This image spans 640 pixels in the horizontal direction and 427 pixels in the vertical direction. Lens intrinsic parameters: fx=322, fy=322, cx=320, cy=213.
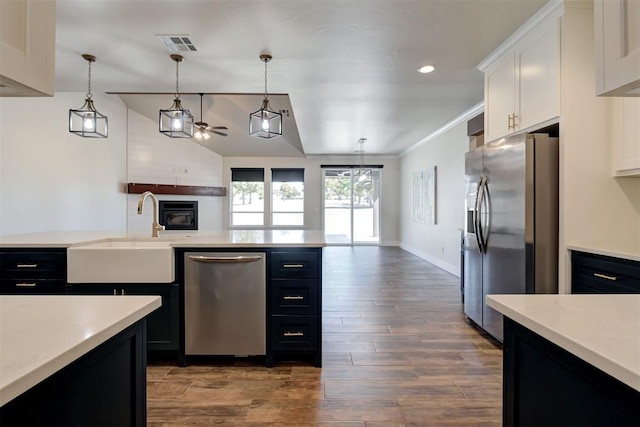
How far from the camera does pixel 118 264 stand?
2172 millimetres

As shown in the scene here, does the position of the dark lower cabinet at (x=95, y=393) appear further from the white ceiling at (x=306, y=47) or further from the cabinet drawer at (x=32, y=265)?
the white ceiling at (x=306, y=47)

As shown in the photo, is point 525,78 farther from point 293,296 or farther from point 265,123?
point 293,296

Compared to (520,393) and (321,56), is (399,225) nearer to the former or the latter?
(321,56)

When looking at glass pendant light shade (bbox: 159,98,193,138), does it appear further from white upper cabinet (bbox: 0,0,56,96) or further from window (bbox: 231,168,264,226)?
window (bbox: 231,168,264,226)

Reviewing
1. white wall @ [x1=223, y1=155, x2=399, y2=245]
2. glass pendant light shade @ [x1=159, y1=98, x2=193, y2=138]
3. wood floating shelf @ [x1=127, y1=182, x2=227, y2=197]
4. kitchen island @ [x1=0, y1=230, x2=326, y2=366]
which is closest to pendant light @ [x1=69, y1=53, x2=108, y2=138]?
glass pendant light shade @ [x1=159, y1=98, x2=193, y2=138]

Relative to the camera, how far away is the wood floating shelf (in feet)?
21.4

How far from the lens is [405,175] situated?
8.19 meters

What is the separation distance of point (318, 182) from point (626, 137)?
23.0 ft

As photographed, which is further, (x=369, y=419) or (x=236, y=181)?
(x=236, y=181)

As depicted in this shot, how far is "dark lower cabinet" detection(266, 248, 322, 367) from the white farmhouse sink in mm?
734

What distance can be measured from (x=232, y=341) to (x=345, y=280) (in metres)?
2.75

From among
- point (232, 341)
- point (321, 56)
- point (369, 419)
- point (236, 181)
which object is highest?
point (321, 56)

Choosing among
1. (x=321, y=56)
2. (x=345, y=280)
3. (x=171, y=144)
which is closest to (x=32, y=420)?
(x=321, y=56)

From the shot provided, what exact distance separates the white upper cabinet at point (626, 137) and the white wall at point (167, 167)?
6328 mm
